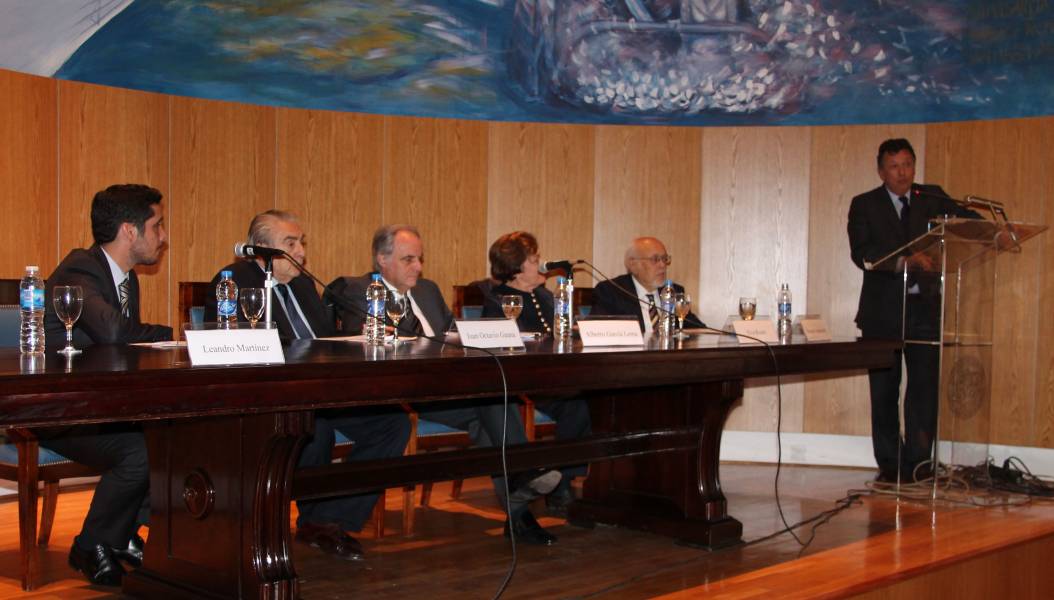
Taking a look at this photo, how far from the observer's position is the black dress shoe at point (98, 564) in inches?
116

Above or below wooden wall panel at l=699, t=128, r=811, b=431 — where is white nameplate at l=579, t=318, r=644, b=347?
below

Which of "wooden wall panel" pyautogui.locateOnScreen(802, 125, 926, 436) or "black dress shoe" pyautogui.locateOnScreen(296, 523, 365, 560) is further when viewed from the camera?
"wooden wall panel" pyautogui.locateOnScreen(802, 125, 926, 436)

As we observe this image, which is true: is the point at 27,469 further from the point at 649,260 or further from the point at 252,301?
the point at 649,260

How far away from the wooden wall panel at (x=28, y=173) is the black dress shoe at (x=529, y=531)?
2414 millimetres

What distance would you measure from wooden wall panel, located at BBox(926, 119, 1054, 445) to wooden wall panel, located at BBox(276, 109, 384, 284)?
303 centimetres

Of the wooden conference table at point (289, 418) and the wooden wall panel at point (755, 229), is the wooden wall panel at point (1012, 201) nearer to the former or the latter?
the wooden wall panel at point (755, 229)

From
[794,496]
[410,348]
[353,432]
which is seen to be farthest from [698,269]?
[410,348]

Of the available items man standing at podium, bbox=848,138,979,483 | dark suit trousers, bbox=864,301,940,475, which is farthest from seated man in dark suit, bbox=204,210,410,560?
man standing at podium, bbox=848,138,979,483

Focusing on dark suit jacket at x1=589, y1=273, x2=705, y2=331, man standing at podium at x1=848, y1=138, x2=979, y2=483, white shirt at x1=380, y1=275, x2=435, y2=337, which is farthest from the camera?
man standing at podium at x1=848, y1=138, x2=979, y2=483

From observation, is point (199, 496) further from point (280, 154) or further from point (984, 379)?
point (984, 379)

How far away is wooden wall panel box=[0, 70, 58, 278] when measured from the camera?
14.3 feet

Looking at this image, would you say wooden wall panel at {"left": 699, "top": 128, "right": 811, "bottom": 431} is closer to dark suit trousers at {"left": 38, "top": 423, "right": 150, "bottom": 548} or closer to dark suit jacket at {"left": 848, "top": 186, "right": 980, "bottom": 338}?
dark suit jacket at {"left": 848, "top": 186, "right": 980, "bottom": 338}

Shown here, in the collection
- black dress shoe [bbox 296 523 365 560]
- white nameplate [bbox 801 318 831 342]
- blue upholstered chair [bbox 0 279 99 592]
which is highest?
white nameplate [bbox 801 318 831 342]

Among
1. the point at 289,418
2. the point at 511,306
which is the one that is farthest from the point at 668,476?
the point at 289,418
